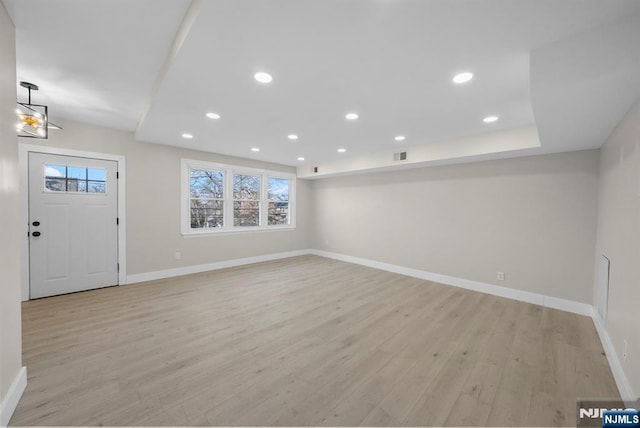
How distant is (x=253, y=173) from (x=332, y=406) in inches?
204

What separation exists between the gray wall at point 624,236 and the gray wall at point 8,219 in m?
4.17

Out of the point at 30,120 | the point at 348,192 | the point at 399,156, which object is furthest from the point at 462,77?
the point at 30,120

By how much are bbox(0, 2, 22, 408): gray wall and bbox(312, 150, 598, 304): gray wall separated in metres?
5.24

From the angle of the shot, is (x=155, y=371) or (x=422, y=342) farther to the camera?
(x=422, y=342)

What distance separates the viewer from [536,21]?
1.41 metres

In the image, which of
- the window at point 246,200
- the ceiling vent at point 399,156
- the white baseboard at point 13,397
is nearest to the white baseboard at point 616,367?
the ceiling vent at point 399,156

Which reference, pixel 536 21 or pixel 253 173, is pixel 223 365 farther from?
pixel 253 173

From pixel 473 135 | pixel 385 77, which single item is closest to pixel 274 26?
pixel 385 77

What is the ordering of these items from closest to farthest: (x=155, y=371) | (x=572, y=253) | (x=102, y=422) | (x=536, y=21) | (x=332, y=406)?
(x=536, y=21)
(x=102, y=422)
(x=332, y=406)
(x=155, y=371)
(x=572, y=253)

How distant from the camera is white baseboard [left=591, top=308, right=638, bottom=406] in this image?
1.74 metres

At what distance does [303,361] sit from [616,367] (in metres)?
2.65

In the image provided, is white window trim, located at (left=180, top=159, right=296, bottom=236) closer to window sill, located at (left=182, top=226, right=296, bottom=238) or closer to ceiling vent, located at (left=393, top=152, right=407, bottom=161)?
window sill, located at (left=182, top=226, right=296, bottom=238)

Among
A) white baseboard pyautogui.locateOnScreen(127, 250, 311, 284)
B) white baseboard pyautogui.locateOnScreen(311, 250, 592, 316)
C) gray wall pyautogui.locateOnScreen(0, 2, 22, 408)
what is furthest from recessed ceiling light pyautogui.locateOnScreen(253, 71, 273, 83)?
white baseboard pyautogui.locateOnScreen(311, 250, 592, 316)

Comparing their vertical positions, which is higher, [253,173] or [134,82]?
[134,82]
